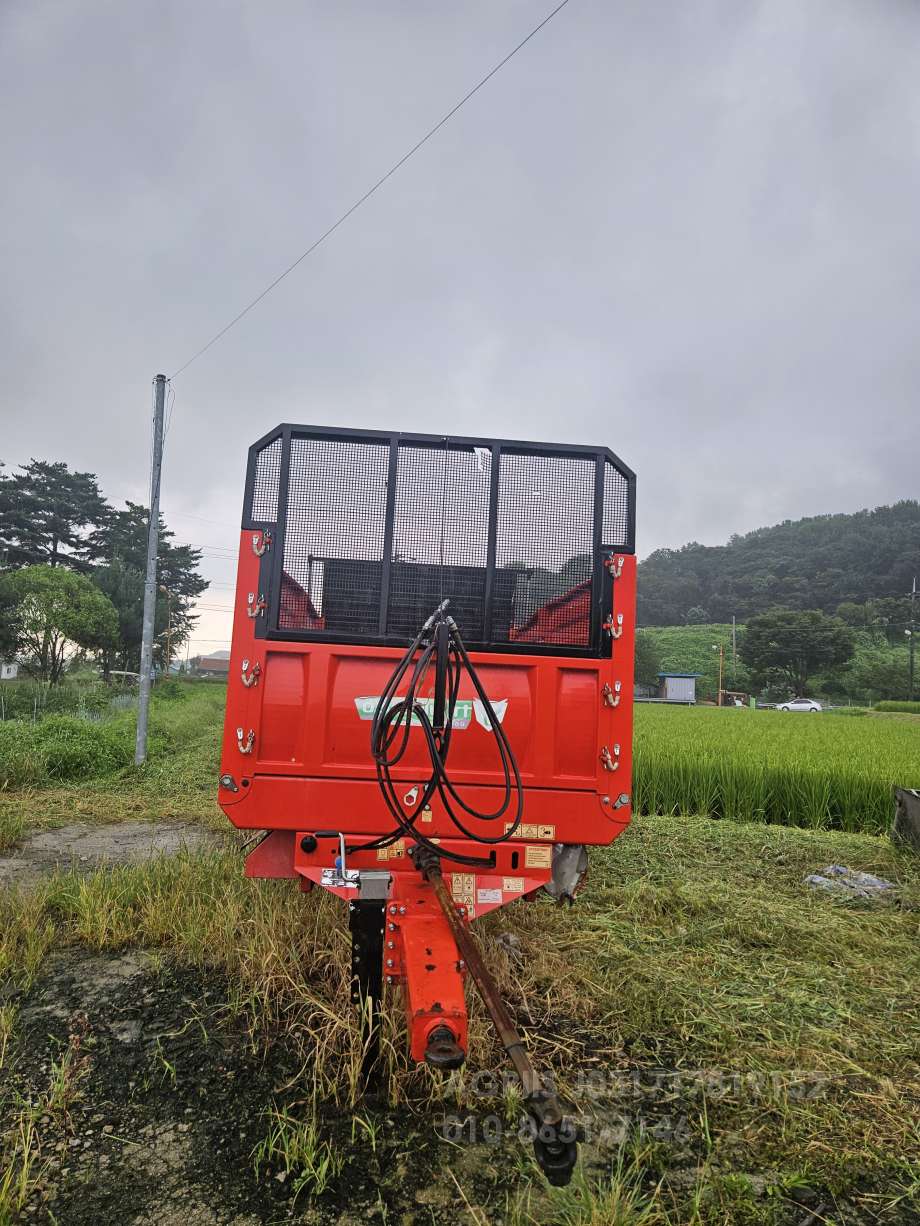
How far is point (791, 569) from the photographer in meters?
78.0

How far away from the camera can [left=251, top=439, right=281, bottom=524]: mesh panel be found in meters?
3.13

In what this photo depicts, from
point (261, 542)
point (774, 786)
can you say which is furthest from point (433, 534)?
point (774, 786)

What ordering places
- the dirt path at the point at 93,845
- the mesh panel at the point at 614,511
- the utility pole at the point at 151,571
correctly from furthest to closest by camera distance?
the utility pole at the point at 151,571
the dirt path at the point at 93,845
the mesh panel at the point at 614,511

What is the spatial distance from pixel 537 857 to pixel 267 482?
6.59ft

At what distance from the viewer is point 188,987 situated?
3090 millimetres

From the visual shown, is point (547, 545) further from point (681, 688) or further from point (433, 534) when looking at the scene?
point (681, 688)

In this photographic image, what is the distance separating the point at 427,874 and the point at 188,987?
135cm

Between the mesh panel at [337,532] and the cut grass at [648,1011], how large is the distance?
58.4 inches

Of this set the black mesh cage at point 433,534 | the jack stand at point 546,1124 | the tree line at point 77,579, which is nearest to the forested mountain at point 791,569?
the tree line at point 77,579

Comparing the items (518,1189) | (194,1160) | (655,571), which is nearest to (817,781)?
(518,1189)

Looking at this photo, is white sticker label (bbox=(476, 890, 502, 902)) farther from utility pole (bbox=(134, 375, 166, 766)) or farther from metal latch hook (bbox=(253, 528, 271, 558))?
utility pole (bbox=(134, 375, 166, 766))

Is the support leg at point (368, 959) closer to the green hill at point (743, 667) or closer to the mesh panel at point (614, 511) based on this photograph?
the mesh panel at point (614, 511)

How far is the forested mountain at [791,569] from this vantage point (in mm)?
70000

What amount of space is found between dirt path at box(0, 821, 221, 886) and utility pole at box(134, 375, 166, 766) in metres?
2.55
